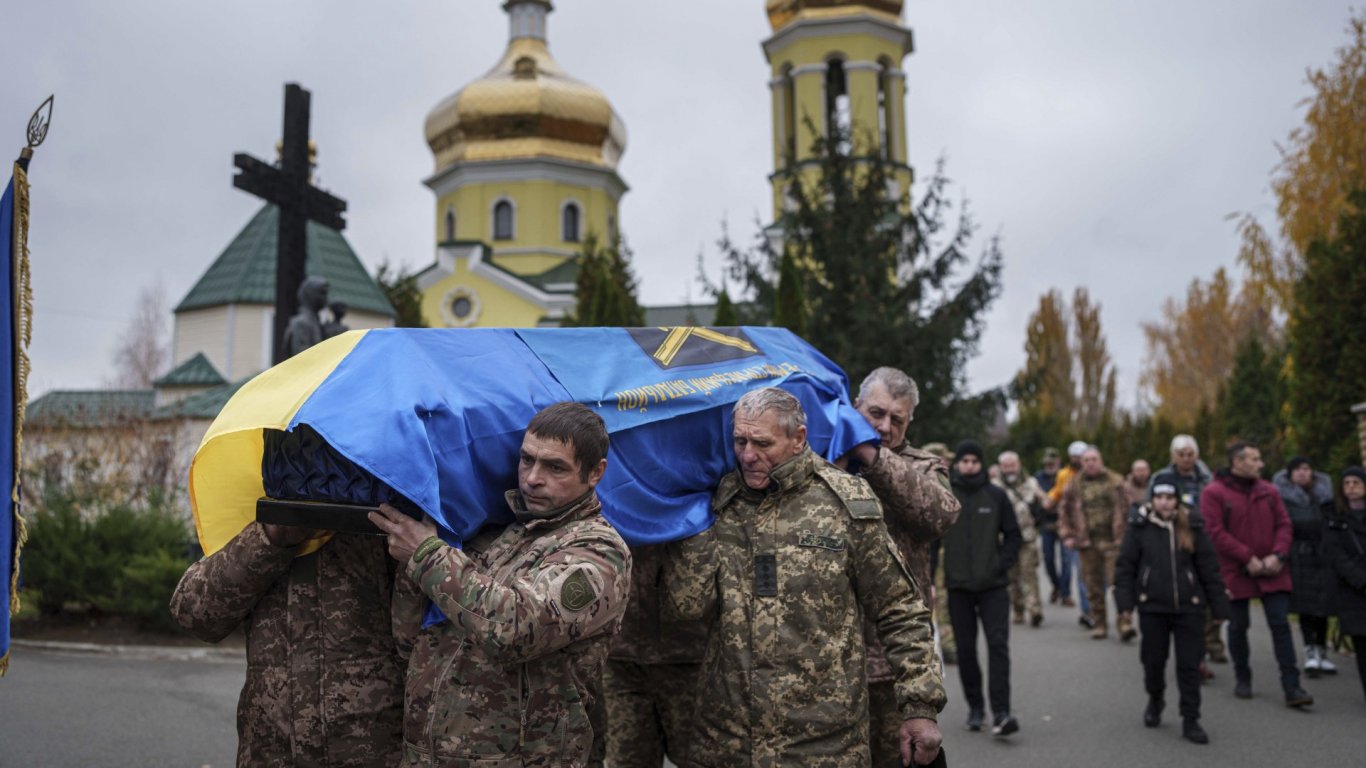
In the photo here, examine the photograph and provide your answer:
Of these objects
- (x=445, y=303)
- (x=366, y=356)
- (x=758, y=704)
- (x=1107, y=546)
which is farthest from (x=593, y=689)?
(x=445, y=303)

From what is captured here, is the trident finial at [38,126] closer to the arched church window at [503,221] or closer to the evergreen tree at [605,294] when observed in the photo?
the evergreen tree at [605,294]

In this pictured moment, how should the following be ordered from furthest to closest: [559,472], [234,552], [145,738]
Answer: [145,738] < [234,552] < [559,472]

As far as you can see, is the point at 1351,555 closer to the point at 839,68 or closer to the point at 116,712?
the point at 116,712

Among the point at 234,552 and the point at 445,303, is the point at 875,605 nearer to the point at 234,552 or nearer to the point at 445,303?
the point at 234,552

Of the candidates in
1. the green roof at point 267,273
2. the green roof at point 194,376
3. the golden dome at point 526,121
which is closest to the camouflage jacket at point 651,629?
the green roof at point 267,273

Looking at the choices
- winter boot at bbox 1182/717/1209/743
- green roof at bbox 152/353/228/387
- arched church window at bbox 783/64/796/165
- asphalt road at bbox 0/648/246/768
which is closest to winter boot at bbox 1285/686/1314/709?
winter boot at bbox 1182/717/1209/743

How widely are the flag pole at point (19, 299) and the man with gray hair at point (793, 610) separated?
241 centimetres

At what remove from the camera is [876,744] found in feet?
13.8

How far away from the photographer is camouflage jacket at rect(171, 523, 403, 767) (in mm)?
3123

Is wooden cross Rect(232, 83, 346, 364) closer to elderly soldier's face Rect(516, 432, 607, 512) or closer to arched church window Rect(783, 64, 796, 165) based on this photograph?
elderly soldier's face Rect(516, 432, 607, 512)

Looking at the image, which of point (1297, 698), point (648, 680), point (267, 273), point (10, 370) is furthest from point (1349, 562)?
point (267, 273)

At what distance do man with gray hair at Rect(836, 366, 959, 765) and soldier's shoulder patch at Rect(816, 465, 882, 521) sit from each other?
52 cm

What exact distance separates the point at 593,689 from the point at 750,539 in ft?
2.38

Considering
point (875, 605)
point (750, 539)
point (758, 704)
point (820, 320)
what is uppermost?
point (820, 320)
